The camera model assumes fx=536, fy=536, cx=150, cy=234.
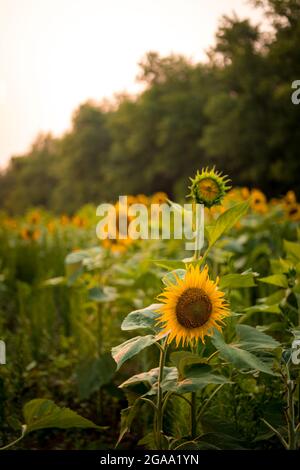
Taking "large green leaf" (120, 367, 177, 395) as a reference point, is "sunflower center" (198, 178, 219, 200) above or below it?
above

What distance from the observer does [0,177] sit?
52.7 meters

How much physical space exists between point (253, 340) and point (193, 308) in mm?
159

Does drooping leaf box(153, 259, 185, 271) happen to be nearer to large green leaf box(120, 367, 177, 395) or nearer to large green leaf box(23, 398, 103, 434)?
large green leaf box(120, 367, 177, 395)

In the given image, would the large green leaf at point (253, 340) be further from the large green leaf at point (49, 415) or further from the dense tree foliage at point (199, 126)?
the dense tree foliage at point (199, 126)

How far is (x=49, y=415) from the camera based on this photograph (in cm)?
107

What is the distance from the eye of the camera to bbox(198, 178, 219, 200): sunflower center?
123 cm

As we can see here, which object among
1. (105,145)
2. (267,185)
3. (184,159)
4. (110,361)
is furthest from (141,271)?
(105,145)

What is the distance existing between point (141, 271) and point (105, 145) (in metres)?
32.8

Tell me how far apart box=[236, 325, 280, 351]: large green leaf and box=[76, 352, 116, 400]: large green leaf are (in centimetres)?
94

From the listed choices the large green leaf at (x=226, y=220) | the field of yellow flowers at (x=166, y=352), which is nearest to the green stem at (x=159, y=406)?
the field of yellow flowers at (x=166, y=352)

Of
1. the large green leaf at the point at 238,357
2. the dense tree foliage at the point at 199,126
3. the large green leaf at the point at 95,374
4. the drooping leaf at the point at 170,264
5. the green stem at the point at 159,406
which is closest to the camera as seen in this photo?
the large green leaf at the point at 238,357

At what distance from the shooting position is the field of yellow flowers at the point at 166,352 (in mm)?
1104

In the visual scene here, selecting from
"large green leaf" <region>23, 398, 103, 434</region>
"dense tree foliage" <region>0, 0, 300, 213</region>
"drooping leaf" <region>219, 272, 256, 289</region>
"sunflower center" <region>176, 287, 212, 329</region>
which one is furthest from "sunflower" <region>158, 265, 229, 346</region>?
"dense tree foliage" <region>0, 0, 300, 213</region>

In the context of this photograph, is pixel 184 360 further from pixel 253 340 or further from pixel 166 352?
pixel 166 352
